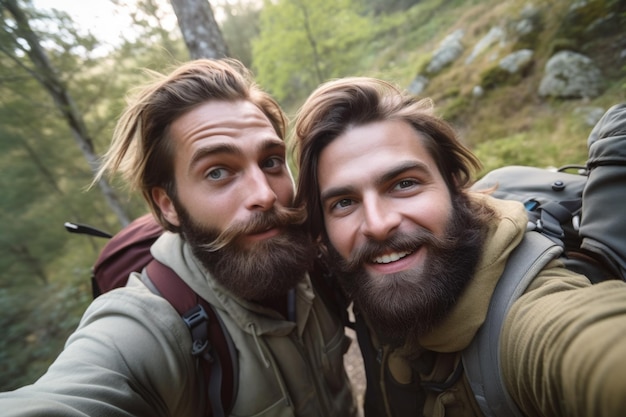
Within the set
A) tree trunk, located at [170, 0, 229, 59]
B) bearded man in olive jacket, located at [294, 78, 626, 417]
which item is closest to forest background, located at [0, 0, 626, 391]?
tree trunk, located at [170, 0, 229, 59]

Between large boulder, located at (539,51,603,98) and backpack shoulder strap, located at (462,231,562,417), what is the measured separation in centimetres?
608

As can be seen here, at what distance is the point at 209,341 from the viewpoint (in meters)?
1.45

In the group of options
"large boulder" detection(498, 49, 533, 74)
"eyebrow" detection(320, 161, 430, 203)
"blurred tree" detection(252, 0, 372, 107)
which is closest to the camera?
"eyebrow" detection(320, 161, 430, 203)

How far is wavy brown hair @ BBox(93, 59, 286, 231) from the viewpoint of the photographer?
69.0 inches

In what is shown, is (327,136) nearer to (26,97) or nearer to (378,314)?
(378,314)

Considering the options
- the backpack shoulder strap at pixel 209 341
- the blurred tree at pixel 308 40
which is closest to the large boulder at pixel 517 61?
the blurred tree at pixel 308 40

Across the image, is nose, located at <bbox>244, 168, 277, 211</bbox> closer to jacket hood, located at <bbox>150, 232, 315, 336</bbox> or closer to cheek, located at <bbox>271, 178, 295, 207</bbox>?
cheek, located at <bbox>271, 178, 295, 207</bbox>

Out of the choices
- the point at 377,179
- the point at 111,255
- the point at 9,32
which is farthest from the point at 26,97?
the point at 377,179

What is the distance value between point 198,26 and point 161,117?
7.51 ft

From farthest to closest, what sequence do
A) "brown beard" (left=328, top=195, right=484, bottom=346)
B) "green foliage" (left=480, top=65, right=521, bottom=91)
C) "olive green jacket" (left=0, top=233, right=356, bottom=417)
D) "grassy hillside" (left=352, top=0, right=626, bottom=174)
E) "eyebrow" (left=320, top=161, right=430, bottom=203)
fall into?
"green foliage" (left=480, top=65, right=521, bottom=91) → "grassy hillside" (left=352, top=0, right=626, bottom=174) → "eyebrow" (left=320, top=161, right=430, bottom=203) → "brown beard" (left=328, top=195, right=484, bottom=346) → "olive green jacket" (left=0, top=233, right=356, bottom=417)

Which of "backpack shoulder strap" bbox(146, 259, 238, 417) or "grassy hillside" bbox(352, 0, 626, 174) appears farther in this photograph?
"grassy hillside" bbox(352, 0, 626, 174)

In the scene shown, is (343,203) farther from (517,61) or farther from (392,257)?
(517,61)

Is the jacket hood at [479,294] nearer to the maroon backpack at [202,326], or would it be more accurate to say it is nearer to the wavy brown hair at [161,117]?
the maroon backpack at [202,326]

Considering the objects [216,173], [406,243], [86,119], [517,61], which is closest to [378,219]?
[406,243]
